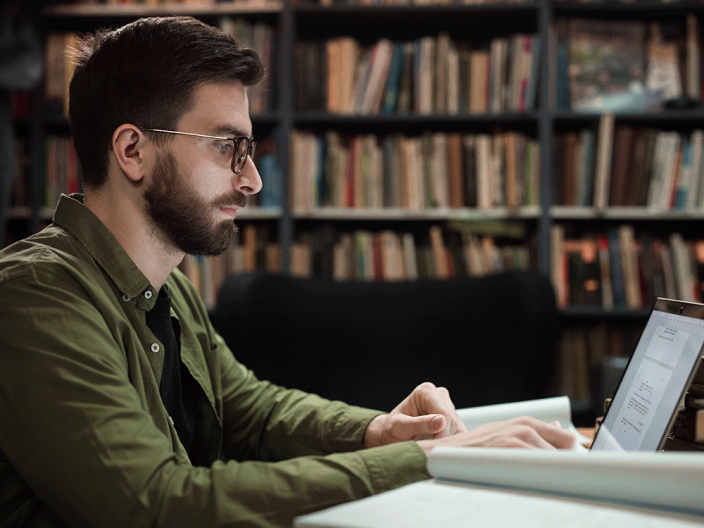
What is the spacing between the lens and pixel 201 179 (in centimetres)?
→ 104

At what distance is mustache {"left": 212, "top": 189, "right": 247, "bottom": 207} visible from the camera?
105 cm

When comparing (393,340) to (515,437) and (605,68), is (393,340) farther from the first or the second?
(605,68)

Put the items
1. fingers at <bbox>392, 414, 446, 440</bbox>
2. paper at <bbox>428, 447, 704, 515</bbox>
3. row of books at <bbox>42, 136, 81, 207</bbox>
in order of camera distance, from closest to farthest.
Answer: paper at <bbox>428, 447, 704, 515</bbox>, fingers at <bbox>392, 414, 446, 440</bbox>, row of books at <bbox>42, 136, 81, 207</bbox>

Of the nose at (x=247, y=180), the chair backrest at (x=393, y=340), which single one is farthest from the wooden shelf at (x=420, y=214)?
the nose at (x=247, y=180)

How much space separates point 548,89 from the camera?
2477mm

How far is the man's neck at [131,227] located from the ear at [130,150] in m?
0.04

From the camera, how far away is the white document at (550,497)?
0.52 metres

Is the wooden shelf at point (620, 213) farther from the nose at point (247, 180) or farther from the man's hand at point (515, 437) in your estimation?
the man's hand at point (515, 437)

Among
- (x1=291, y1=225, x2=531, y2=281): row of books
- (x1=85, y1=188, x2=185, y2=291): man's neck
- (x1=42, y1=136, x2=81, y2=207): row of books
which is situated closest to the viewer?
(x1=85, y1=188, x2=185, y2=291): man's neck

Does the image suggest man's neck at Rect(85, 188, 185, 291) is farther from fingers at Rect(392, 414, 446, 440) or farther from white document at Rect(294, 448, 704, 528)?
white document at Rect(294, 448, 704, 528)

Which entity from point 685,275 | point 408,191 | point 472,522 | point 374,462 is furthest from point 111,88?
point 685,275

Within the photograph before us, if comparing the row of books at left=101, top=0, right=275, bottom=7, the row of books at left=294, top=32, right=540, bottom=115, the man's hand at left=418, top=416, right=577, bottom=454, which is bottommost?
the man's hand at left=418, top=416, right=577, bottom=454

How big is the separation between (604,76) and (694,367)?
7.08 ft

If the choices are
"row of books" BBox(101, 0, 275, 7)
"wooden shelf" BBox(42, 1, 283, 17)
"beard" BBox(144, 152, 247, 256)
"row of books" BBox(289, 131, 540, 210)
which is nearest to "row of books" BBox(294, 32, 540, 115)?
"row of books" BBox(289, 131, 540, 210)
